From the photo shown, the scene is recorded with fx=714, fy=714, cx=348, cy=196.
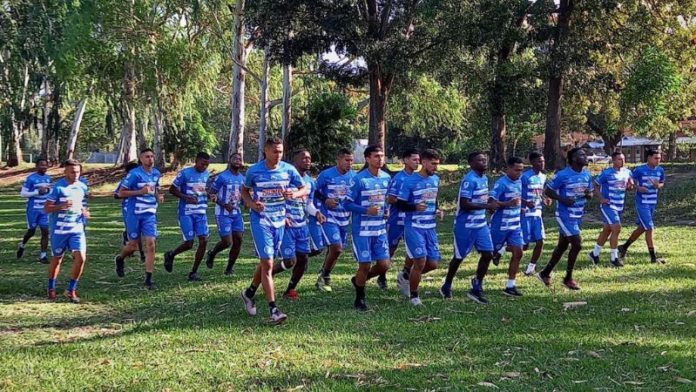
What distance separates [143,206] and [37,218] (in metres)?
4.64

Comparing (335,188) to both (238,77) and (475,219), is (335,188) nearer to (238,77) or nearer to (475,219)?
(475,219)

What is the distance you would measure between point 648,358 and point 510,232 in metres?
3.45

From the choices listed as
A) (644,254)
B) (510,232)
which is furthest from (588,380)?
(644,254)

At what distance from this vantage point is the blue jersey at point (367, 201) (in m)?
8.62

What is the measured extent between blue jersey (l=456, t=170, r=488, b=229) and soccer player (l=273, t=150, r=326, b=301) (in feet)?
5.89

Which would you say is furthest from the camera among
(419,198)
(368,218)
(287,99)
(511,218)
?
(287,99)

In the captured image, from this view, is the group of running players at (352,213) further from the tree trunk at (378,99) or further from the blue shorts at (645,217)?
the tree trunk at (378,99)

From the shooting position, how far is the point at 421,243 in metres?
8.68

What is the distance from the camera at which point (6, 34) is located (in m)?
11.2

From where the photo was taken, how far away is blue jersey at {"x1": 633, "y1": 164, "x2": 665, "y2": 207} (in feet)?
40.7

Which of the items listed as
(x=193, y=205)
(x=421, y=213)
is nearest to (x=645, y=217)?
(x=421, y=213)

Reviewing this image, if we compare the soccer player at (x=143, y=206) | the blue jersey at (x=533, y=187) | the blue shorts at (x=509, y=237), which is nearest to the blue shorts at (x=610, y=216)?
the blue jersey at (x=533, y=187)

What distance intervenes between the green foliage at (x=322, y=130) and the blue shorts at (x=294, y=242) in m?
24.3

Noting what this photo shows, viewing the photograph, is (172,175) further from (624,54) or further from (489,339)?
(489,339)
